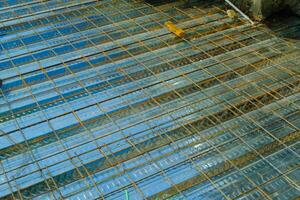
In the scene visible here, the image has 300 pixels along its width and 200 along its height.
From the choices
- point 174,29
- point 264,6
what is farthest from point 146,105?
point 264,6

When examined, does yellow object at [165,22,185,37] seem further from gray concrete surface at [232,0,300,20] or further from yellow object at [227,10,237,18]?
gray concrete surface at [232,0,300,20]

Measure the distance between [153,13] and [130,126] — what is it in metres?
2.12

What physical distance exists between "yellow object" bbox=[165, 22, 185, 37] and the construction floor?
6cm

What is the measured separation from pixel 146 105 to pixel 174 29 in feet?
4.45

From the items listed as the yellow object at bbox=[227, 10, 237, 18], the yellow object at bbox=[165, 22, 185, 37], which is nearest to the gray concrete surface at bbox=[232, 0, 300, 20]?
the yellow object at bbox=[227, 10, 237, 18]

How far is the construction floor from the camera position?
2.91m

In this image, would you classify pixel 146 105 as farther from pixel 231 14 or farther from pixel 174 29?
pixel 231 14

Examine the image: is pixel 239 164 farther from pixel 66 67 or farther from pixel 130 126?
pixel 66 67

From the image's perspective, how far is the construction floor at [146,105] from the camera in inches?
114

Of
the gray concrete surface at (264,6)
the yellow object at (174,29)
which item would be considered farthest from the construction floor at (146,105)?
the gray concrete surface at (264,6)

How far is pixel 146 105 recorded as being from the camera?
11.7ft

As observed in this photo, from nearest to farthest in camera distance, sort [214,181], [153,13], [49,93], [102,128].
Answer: [214,181]
[102,128]
[49,93]
[153,13]

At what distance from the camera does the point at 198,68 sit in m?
4.01

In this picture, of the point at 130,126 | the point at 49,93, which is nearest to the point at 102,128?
the point at 130,126
